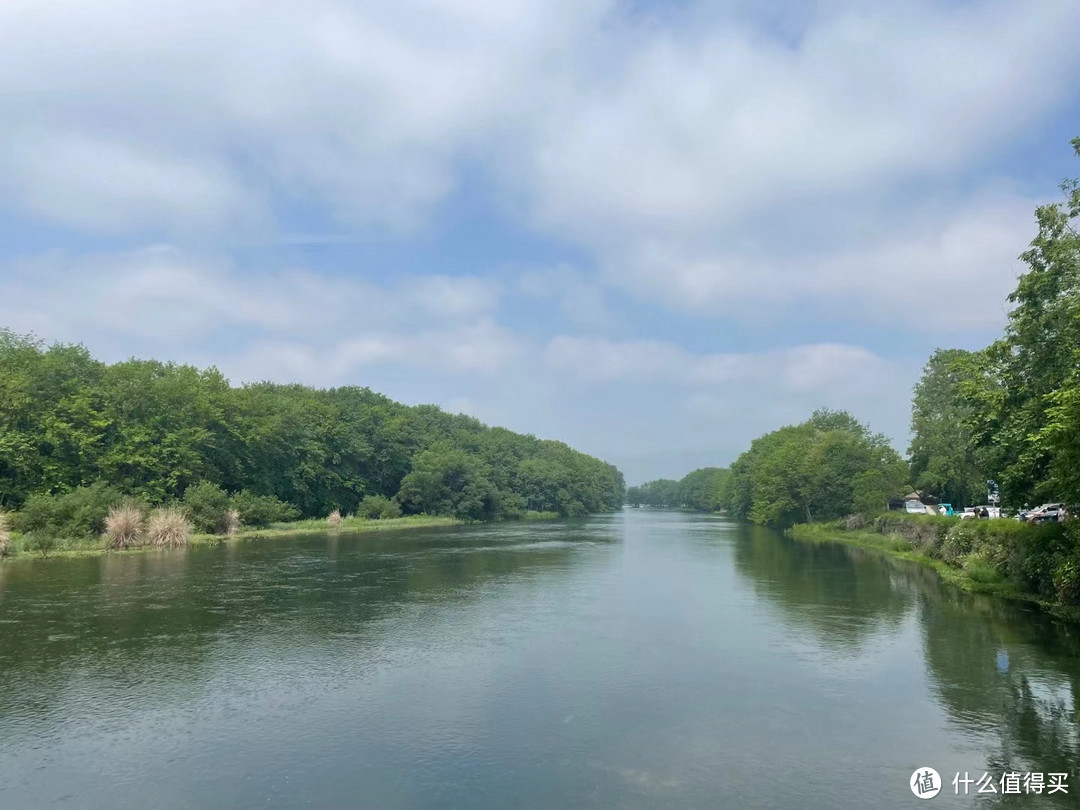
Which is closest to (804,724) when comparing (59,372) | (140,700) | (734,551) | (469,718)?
(469,718)

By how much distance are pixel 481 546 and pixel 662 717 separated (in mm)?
34579

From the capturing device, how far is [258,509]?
55.6 meters

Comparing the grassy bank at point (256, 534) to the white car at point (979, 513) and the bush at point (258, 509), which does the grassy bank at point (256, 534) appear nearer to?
the bush at point (258, 509)

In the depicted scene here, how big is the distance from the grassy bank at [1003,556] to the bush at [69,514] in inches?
1602

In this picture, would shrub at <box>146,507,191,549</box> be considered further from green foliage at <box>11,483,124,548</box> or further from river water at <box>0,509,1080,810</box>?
river water at <box>0,509,1080,810</box>

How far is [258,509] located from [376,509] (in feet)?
65.8

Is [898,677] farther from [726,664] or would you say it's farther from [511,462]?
[511,462]

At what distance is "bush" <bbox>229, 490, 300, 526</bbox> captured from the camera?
2108 inches

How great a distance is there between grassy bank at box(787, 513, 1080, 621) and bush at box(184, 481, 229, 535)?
42116 mm

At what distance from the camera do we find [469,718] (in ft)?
38.7

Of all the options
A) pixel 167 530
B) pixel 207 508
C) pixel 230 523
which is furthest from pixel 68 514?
pixel 230 523

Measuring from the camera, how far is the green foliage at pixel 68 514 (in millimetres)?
36594

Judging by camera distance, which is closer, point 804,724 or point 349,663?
point 804,724

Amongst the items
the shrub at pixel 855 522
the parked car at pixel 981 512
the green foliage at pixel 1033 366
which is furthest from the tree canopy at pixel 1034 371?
the shrub at pixel 855 522
